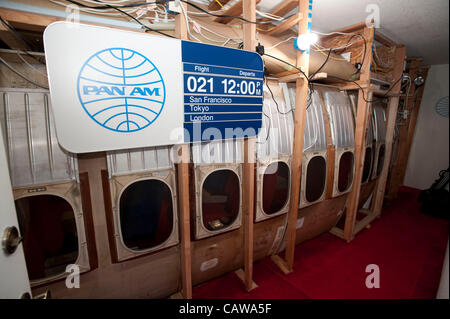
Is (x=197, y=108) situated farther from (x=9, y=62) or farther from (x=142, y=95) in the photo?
(x=9, y=62)

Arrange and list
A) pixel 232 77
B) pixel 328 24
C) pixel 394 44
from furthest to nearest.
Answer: pixel 394 44 → pixel 328 24 → pixel 232 77

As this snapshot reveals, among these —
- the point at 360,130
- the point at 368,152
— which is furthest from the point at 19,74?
the point at 368,152

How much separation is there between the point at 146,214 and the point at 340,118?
2.73 m

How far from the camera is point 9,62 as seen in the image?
1204 mm

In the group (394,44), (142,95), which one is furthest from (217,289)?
(394,44)

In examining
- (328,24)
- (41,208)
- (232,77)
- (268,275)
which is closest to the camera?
(41,208)

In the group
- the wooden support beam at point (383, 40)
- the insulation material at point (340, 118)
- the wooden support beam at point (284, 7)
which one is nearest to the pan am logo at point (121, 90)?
the wooden support beam at point (284, 7)

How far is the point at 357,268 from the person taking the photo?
2.35 m

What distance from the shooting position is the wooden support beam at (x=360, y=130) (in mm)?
2447

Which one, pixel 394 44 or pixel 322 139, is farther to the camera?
pixel 394 44

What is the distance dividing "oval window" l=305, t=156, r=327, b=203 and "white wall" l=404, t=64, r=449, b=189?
12.3 ft

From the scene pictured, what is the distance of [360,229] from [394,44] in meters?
2.97

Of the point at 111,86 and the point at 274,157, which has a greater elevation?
the point at 111,86

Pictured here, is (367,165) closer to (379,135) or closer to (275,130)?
(379,135)
